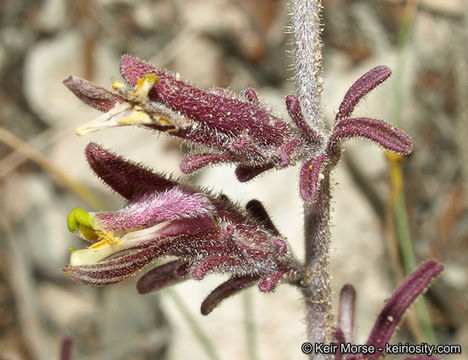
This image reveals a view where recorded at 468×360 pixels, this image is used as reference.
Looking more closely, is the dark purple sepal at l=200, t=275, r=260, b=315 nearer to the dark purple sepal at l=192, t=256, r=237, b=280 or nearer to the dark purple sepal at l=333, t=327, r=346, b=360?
the dark purple sepal at l=192, t=256, r=237, b=280

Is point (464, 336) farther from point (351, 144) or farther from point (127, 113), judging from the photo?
point (127, 113)

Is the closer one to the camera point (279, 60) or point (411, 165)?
point (411, 165)

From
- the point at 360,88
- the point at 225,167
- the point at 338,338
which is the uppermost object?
the point at 225,167

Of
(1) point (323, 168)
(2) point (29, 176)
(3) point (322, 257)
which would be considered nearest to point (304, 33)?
(1) point (323, 168)

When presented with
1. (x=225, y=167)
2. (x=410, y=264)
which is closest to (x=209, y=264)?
(x=410, y=264)

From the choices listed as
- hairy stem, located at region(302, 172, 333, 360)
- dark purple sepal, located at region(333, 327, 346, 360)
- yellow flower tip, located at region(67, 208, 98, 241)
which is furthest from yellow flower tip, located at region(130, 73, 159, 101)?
dark purple sepal, located at region(333, 327, 346, 360)

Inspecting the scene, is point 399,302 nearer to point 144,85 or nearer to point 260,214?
point 260,214
